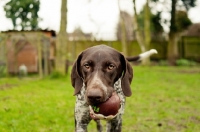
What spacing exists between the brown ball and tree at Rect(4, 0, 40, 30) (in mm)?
16909

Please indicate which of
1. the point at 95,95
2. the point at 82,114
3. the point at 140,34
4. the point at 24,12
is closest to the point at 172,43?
the point at 140,34

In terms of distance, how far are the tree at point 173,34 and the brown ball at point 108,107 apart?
22.8m

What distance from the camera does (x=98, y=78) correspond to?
3.08 meters

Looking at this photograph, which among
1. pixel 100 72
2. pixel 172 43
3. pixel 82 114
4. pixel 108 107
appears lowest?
pixel 82 114

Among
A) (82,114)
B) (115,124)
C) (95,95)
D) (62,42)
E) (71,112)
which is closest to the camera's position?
(95,95)

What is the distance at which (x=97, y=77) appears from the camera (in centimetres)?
310

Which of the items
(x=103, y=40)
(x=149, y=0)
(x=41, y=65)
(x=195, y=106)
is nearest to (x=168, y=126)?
(x=195, y=106)

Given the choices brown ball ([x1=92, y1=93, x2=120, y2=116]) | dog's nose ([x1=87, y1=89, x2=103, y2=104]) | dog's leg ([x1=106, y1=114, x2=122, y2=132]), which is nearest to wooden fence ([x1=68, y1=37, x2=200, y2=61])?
dog's leg ([x1=106, y1=114, x2=122, y2=132])

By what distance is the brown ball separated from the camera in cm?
316

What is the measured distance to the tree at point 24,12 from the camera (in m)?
20.3

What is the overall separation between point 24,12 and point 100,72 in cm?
2022

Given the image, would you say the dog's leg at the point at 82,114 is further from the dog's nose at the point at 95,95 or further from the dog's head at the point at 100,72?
the dog's nose at the point at 95,95

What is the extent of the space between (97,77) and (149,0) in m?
22.6

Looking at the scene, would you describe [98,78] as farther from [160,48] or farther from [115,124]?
[160,48]
